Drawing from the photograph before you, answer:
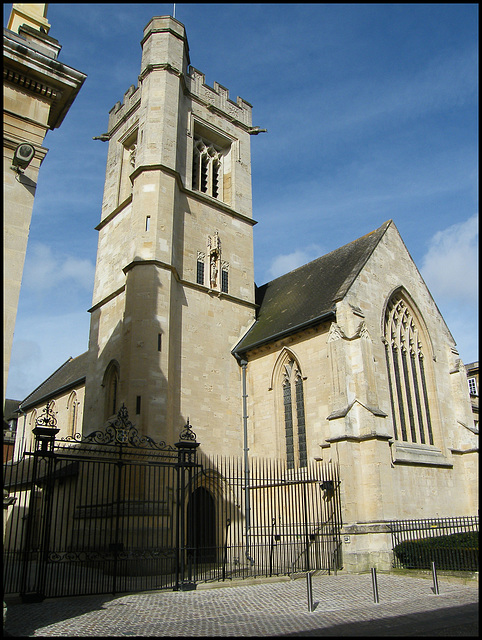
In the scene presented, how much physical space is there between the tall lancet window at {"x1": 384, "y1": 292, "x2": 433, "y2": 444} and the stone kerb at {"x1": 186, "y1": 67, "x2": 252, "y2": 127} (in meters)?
13.0

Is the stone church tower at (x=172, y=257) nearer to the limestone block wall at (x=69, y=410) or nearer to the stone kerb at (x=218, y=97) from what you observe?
the stone kerb at (x=218, y=97)

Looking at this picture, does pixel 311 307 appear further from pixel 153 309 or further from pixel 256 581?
pixel 256 581

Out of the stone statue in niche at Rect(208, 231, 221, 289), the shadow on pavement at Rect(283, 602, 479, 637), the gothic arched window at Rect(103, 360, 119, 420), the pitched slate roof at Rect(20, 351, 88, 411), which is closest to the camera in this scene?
the shadow on pavement at Rect(283, 602, 479, 637)

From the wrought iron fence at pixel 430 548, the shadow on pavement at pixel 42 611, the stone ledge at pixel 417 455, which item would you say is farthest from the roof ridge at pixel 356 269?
the shadow on pavement at pixel 42 611

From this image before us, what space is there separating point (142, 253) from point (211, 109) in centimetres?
986

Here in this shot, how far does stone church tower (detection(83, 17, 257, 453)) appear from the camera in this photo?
17.8 m

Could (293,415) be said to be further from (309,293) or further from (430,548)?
(430,548)

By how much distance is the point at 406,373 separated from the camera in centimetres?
1933

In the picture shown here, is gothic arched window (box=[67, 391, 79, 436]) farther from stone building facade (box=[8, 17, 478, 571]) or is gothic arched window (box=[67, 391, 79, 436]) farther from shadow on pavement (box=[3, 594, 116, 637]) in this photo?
shadow on pavement (box=[3, 594, 116, 637])

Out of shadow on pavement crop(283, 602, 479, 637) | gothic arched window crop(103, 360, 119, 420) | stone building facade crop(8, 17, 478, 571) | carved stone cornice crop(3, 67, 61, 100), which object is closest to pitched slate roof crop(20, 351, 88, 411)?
stone building facade crop(8, 17, 478, 571)

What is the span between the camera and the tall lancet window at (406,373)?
18172mm

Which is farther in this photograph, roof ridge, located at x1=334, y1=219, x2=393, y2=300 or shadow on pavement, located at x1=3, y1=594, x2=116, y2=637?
roof ridge, located at x1=334, y1=219, x2=393, y2=300

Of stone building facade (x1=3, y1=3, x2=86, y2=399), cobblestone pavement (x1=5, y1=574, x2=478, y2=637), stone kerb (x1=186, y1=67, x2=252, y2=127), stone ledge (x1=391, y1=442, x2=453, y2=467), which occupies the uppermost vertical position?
stone kerb (x1=186, y1=67, x2=252, y2=127)

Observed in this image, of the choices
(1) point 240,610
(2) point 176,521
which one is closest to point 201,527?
(2) point 176,521
